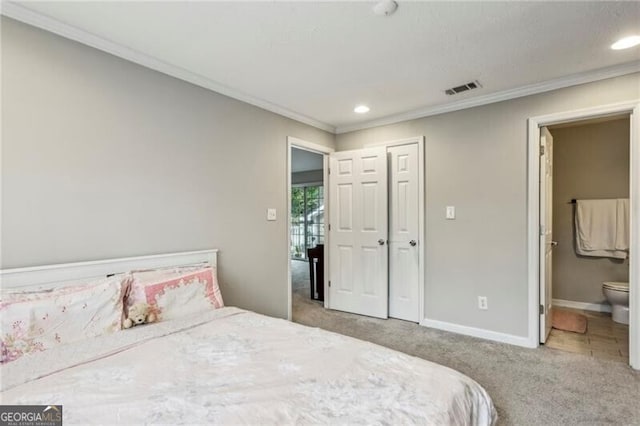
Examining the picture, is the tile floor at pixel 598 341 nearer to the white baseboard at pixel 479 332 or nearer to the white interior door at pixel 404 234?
the white baseboard at pixel 479 332

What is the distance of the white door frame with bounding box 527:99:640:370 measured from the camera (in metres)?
2.45

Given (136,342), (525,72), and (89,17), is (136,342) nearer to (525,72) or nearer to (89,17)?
(89,17)

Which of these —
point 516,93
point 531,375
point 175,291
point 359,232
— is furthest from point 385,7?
point 531,375

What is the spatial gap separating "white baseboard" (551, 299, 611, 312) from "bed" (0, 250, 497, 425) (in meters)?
3.84

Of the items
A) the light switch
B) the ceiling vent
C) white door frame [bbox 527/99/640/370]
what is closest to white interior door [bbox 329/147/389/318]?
the light switch

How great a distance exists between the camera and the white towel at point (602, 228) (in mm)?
3877

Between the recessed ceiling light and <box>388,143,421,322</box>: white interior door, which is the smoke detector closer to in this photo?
the recessed ceiling light

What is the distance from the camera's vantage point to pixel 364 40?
210cm

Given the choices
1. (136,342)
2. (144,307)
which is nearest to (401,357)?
(136,342)

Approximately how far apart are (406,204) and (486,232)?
872mm

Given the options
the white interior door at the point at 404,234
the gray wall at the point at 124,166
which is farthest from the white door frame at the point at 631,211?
the gray wall at the point at 124,166

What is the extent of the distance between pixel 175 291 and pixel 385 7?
2114 mm

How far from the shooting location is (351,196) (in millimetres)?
3965

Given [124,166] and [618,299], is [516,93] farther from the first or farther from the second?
[124,166]
